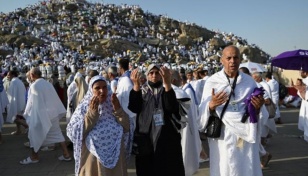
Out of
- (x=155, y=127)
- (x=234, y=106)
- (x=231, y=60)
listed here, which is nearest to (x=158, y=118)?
(x=155, y=127)

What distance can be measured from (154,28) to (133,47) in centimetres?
1607

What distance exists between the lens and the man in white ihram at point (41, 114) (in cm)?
589

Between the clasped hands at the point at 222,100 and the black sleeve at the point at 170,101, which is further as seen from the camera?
the black sleeve at the point at 170,101

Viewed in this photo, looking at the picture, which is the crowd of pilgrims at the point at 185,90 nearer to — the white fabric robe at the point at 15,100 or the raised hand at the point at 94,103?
the white fabric robe at the point at 15,100

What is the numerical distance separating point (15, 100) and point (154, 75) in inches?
273

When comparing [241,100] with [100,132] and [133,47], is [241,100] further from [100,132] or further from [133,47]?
[133,47]

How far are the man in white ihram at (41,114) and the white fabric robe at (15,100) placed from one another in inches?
124

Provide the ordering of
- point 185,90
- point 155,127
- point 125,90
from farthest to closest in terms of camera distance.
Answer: point 125,90, point 185,90, point 155,127

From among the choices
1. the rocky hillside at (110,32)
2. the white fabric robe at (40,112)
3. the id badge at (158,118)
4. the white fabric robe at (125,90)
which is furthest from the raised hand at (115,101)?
the rocky hillside at (110,32)

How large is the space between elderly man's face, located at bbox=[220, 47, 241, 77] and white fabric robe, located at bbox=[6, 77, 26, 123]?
740 centimetres

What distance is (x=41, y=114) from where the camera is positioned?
5945mm

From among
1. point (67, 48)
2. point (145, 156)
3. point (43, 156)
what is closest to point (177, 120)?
point (145, 156)

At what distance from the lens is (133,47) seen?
146ft

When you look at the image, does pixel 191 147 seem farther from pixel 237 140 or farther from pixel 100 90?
pixel 100 90
